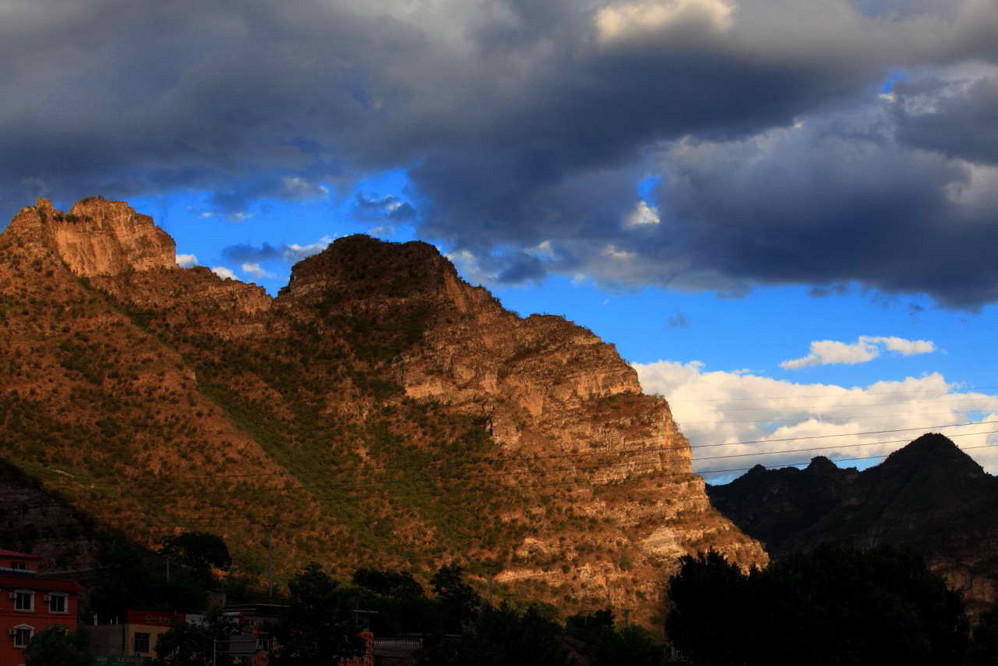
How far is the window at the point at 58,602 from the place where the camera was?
8125 cm

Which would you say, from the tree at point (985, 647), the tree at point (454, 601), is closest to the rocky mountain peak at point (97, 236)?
the tree at point (454, 601)

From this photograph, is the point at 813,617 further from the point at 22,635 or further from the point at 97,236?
the point at 97,236

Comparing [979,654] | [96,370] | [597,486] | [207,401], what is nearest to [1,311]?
[96,370]

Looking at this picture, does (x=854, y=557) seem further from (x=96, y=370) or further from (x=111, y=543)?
(x=96, y=370)

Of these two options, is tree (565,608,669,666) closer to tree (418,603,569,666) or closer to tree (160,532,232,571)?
tree (418,603,569,666)

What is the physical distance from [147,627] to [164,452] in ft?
230

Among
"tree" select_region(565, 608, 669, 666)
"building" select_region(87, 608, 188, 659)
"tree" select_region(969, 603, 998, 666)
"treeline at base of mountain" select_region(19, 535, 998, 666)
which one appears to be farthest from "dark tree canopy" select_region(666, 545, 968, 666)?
"building" select_region(87, 608, 188, 659)

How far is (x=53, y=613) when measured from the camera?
266ft

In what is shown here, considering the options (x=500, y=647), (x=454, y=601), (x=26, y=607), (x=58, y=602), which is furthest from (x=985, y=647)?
(x=26, y=607)

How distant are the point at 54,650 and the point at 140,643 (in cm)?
1231

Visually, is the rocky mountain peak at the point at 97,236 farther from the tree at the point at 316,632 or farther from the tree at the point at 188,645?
the tree at the point at 188,645

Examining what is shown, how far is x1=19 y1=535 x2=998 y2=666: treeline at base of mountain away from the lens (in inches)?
3381

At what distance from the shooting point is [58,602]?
81875mm

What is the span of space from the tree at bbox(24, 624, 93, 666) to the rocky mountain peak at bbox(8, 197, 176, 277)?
11141 cm
